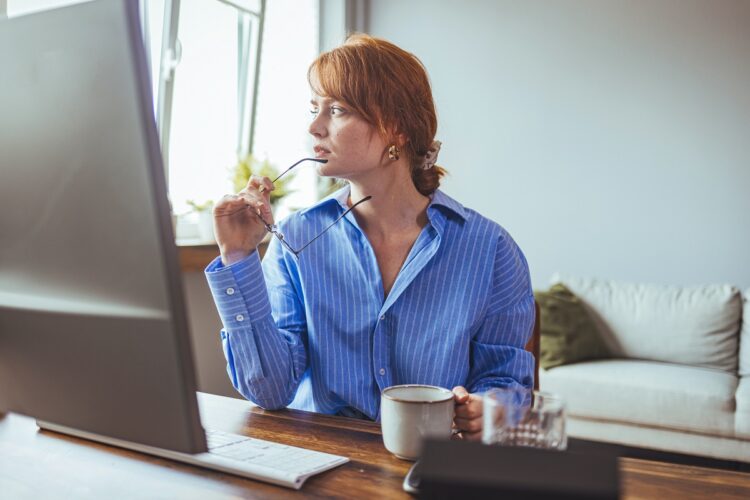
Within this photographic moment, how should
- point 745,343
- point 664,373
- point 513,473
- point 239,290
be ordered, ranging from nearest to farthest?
point 513,473 → point 239,290 → point 664,373 → point 745,343

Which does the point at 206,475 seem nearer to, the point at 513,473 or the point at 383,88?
the point at 513,473

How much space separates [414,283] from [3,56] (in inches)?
31.5

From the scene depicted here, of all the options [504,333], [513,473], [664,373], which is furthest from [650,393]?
[513,473]

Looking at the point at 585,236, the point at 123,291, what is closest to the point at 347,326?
the point at 123,291

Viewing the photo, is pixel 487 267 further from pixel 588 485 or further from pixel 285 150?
pixel 285 150

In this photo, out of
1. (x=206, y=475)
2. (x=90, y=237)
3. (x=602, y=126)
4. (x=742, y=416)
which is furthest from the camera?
(x=602, y=126)

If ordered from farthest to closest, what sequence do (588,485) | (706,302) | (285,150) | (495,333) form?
(285,150) → (706,302) → (495,333) → (588,485)

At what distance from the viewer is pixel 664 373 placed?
3.09m

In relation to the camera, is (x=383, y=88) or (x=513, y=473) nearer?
(x=513, y=473)

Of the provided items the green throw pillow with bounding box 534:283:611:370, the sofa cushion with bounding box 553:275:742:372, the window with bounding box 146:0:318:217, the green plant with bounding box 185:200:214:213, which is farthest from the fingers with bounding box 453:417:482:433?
the sofa cushion with bounding box 553:275:742:372

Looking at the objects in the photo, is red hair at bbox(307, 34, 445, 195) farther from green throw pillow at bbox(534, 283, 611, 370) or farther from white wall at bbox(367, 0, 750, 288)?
white wall at bbox(367, 0, 750, 288)

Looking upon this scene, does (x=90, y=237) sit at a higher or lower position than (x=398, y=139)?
lower

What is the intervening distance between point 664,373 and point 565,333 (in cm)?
47

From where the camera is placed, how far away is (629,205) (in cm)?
384
